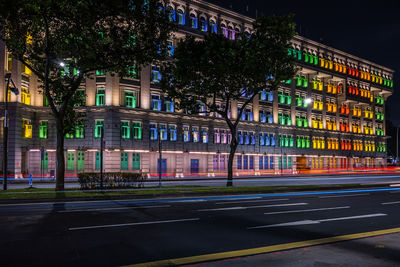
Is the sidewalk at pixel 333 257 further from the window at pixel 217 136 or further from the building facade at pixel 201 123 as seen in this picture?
the window at pixel 217 136

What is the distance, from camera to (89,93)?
40062 mm

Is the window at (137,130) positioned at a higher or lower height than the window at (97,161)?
higher

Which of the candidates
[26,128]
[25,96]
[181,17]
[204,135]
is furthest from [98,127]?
[181,17]

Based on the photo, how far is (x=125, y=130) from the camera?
40.8 meters

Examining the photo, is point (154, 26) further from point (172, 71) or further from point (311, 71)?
point (311, 71)

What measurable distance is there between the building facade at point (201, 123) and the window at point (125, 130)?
0.37 feet

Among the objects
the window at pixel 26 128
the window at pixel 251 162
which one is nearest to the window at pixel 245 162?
the window at pixel 251 162

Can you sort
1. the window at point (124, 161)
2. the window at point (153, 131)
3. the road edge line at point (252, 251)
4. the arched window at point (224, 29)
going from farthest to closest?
1. the arched window at point (224, 29)
2. the window at point (153, 131)
3. the window at point (124, 161)
4. the road edge line at point (252, 251)

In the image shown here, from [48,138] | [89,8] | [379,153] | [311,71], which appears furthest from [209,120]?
[379,153]

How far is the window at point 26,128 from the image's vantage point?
1524 inches

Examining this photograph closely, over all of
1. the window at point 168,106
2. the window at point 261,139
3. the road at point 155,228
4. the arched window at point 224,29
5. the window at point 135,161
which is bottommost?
the road at point 155,228

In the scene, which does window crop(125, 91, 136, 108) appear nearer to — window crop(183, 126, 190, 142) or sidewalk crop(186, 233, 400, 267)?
window crop(183, 126, 190, 142)

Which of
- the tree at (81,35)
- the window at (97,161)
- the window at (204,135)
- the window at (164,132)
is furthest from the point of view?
the window at (204,135)

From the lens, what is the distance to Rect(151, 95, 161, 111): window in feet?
143
